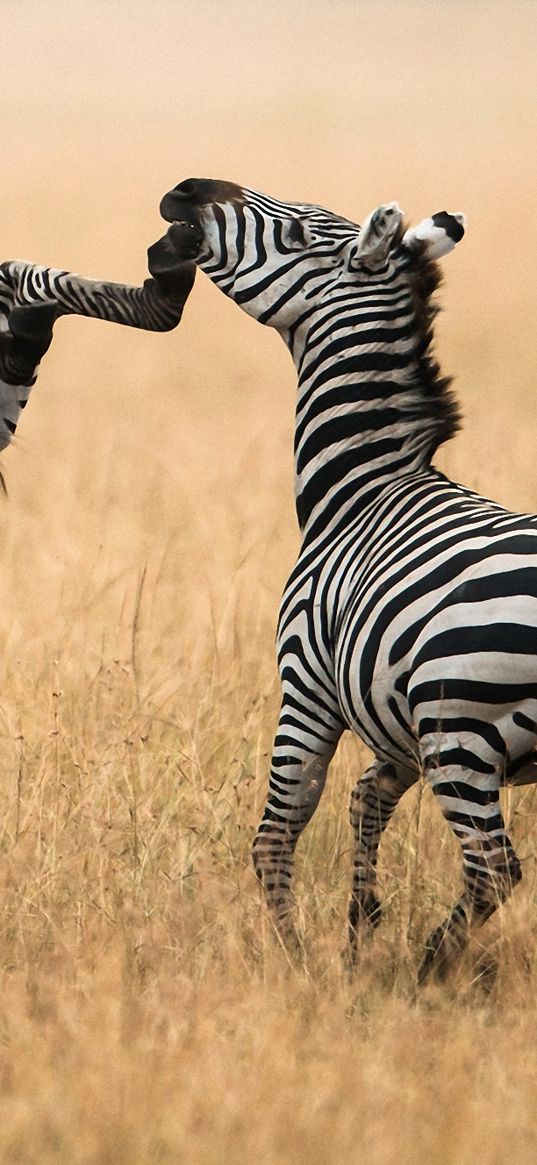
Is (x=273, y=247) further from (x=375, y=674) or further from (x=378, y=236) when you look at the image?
(x=375, y=674)

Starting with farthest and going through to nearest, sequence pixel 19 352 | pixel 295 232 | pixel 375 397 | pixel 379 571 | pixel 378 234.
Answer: pixel 19 352 < pixel 295 232 < pixel 375 397 < pixel 378 234 < pixel 379 571

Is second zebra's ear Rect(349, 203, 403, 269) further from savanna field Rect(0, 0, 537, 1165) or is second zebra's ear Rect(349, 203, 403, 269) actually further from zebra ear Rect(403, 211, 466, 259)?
savanna field Rect(0, 0, 537, 1165)

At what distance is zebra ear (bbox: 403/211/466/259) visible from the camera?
17.3 ft

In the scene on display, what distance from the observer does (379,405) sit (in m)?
5.22

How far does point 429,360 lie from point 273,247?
0.71m

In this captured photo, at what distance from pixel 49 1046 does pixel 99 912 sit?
1115mm

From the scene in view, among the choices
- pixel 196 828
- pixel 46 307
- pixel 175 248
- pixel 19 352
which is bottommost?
pixel 196 828

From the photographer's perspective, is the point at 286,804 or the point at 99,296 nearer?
the point at 286,804

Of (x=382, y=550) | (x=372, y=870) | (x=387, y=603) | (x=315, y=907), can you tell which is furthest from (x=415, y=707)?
(x=315, y=907)

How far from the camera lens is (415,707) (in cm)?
432

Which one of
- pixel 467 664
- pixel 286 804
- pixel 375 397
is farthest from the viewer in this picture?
pixel 375 397

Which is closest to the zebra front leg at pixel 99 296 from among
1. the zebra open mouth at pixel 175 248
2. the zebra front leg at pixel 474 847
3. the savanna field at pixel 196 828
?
the zebra open mouth at pixel 175 248

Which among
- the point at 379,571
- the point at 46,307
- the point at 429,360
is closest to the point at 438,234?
the point at 429,360

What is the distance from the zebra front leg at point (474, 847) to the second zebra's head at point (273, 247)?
188 centimetres
